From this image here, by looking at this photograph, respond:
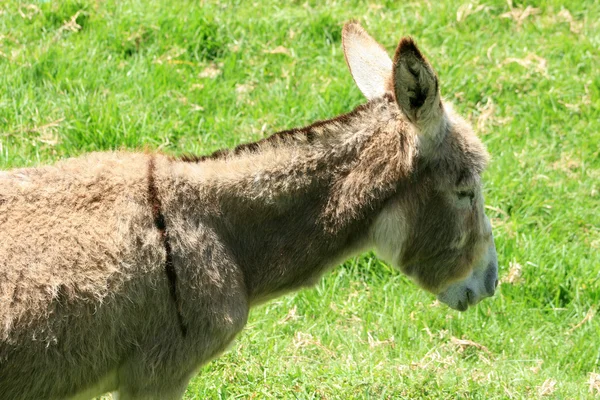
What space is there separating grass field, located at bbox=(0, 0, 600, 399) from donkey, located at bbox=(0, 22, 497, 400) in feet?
3.24

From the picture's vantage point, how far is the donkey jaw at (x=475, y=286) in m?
4.47

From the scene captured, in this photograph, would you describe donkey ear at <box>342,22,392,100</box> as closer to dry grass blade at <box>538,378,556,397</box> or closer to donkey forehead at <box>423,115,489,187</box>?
donkey forehead at <box>423,115,489,187</box>

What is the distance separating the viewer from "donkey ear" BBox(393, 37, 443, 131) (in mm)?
3711

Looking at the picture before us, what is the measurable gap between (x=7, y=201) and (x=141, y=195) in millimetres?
500

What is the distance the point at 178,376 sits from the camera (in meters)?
3.77

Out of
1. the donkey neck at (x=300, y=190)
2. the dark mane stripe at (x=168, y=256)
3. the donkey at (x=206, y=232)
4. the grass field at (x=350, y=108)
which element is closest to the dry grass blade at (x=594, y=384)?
the grass field at (x=350, y=108)

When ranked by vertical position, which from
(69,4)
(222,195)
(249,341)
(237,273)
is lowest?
(249,341)

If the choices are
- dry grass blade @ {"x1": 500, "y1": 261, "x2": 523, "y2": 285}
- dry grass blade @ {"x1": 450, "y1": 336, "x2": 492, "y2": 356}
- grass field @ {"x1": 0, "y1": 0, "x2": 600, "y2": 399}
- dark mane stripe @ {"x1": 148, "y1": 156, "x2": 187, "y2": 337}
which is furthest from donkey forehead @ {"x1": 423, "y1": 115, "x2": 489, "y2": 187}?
dry grass blade @ {"x1": 500, "y1": 261, "x2": 523, "y2": 285}

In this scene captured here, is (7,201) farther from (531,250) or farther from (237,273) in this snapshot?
(531,250)

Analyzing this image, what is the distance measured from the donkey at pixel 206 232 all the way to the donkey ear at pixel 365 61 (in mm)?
22

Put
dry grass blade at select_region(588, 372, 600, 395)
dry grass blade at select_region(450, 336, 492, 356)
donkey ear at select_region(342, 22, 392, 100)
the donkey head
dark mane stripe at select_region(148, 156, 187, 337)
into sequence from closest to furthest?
dark mane stripe at select_region(148, 156, 187, 337)
the donkey head
donkey ear at select_region(342, 22, 392, 100)
dry grass blade at select_region(588, 372, 600, 395)
dry grass blade at select_region(450, 336, 492, 356)

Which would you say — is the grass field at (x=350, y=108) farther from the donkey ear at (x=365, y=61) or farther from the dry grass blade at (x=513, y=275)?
the donkey ear at (x=365, y=61)

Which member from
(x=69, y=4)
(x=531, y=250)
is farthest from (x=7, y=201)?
(x=69, y=4)

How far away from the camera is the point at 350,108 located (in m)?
6.93
